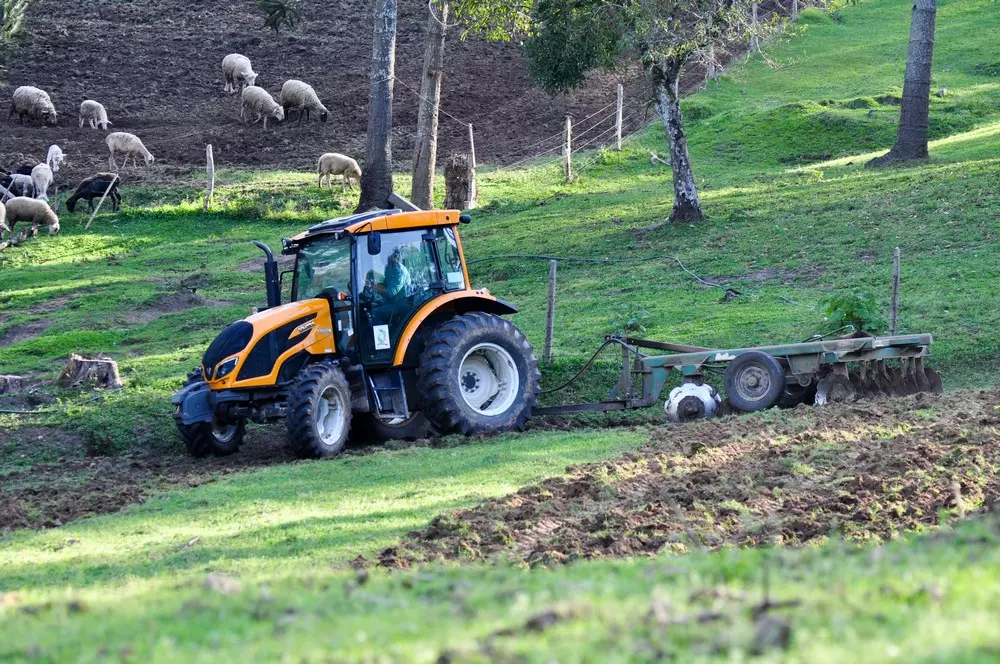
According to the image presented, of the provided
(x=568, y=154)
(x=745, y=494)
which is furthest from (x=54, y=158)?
(x=745, y=494)

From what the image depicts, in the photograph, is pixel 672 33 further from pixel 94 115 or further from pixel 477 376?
pixel 94 115

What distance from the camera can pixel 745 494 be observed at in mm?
9984

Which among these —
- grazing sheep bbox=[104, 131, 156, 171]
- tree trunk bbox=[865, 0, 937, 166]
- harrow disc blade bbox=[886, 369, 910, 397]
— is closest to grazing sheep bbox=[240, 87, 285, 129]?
grazing sheep bbox=[104, 131, 156, 171]

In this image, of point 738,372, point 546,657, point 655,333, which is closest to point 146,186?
point 655,333

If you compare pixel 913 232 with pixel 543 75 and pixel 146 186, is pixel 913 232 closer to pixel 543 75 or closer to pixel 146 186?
pixel 543 75

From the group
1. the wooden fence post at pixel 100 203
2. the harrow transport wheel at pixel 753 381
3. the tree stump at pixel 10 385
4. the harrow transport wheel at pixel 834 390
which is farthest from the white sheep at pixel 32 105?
the harrow transport wheel at pixel 834 390

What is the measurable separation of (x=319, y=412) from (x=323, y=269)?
1.73 metres

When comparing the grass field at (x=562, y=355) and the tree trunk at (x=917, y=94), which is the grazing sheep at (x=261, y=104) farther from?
the tree trunk at (x=917, y=94)

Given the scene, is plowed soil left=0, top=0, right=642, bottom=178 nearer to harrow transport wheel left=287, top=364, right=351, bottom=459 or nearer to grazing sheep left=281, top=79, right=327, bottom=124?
grazing sheep left=281, top=79, right=327, bottom=124

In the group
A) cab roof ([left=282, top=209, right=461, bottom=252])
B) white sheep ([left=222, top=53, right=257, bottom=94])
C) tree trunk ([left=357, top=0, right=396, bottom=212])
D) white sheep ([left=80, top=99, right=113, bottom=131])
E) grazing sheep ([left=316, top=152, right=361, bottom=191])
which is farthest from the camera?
white sheep ([left=222, top=53, right=257, bottom=94])

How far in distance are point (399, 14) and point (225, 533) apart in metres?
40.0

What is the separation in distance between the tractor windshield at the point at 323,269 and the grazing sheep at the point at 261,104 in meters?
23.3

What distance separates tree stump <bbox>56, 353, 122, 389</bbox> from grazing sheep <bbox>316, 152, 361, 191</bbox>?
1435 cm

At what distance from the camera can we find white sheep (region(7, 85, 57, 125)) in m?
36.5
